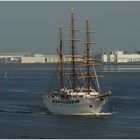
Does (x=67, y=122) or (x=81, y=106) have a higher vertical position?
(x=81, y=106)

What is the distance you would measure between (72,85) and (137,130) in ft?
86.3

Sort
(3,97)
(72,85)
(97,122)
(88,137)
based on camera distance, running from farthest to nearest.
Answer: (3,97) < (72,85) < (97,122) < (88,137)

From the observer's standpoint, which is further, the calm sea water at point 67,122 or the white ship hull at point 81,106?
the white ship hull at point 81,106

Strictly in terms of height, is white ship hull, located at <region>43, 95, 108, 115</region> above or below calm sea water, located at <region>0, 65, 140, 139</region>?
above

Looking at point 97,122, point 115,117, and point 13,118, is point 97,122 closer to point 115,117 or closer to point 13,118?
point 115,117

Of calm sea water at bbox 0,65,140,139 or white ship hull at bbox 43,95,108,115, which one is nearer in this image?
calm sea water at bbox 0,65,140,139

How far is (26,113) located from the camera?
9431cm

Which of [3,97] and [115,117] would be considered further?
[3,97]

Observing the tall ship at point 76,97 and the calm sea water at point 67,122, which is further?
the tall ship at point 76,97

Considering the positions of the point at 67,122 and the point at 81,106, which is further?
the point at 81,106

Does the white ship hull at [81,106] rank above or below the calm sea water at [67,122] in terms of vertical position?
above

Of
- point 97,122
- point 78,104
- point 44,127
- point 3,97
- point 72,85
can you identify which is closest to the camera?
point 44,127

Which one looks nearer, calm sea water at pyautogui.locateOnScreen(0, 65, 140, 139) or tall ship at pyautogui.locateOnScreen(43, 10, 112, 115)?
calm sea water at pyautogui.locateOnScreen(0, 65, 140, 139)

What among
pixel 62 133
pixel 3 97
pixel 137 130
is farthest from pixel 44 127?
pixel 3 97
